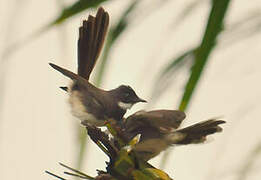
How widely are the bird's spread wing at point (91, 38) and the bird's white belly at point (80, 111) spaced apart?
0.06 meters

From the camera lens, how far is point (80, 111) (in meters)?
0.81

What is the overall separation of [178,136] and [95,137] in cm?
9

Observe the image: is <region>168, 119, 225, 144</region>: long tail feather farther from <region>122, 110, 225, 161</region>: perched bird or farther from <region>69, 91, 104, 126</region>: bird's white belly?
<region>69, 91, 104, 126</region>: bird's white belly

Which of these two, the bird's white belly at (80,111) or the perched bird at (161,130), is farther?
the bird's white belly at (80,111)

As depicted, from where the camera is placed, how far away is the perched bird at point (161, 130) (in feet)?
1.58

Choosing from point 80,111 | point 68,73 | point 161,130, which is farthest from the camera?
point 80,111

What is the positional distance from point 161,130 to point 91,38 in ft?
1.42

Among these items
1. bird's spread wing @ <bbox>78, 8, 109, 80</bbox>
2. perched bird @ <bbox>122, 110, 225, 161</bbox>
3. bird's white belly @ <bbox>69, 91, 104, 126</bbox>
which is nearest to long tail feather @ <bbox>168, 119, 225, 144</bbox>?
perched bird @ <bbox>122, 110, 225, 161</bbox>

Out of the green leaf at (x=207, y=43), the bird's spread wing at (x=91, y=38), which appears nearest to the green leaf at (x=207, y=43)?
the green leaf at (x=207, y=43)

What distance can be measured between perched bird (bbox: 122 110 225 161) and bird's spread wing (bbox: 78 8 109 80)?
32cm

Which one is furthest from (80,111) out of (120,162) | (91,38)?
(120,162)

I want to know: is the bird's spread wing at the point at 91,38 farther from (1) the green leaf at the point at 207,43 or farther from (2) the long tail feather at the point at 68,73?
(1) the green leaf at the point at 207,43

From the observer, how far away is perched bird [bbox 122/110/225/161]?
1.58 feet

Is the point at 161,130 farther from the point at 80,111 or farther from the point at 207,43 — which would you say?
the point at 80,111
